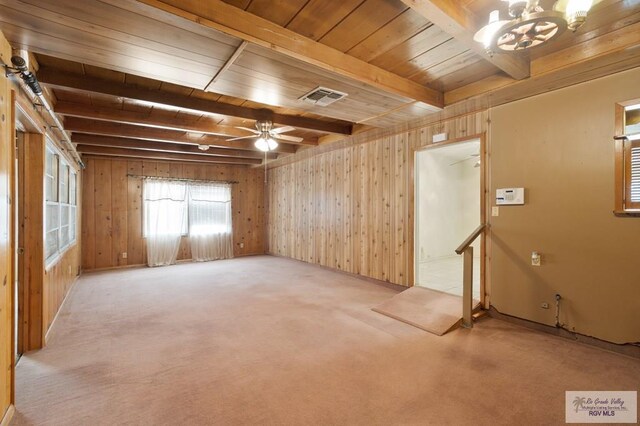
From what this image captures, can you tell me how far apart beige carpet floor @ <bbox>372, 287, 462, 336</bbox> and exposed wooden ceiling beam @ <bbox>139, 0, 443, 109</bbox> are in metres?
2.42

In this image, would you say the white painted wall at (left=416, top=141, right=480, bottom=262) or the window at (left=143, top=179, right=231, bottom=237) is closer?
the white painted wall at (left=416, top=141, right=480, bottom=262)

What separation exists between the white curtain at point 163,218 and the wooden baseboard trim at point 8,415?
526 centimetres

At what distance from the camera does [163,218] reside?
6.91 m

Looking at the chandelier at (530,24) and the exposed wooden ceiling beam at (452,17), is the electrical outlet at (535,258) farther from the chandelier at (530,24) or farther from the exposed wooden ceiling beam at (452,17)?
the chandelier at (530,24)

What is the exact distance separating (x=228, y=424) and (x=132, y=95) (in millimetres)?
3217

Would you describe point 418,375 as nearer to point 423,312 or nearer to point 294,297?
point 423,312

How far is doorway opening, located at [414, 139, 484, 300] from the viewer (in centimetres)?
590

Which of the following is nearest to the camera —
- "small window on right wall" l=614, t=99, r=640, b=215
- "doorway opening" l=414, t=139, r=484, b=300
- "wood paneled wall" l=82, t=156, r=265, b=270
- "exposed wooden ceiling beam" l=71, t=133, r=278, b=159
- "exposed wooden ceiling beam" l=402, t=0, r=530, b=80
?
"exposed wooden ceiling beam" l=402, t=0, r=530, b=80

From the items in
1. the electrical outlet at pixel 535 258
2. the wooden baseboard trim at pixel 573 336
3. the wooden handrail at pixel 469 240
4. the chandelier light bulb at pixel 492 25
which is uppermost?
the chandelier light bulb at pixel 492 25

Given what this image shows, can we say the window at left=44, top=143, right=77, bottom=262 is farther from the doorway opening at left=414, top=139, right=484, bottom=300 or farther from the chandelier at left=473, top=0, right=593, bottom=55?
the doorway opening at left=414, top=139, right=484, bottom=300

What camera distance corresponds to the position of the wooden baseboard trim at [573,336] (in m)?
2.49

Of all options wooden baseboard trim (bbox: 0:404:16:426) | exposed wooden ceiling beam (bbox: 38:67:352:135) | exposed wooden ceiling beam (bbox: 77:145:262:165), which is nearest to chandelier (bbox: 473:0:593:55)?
exposed wooden ceiling beam (bbox: 38:67:352:135)

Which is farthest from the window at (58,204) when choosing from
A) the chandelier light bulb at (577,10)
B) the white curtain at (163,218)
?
the chandelier light bulb at (577,10)

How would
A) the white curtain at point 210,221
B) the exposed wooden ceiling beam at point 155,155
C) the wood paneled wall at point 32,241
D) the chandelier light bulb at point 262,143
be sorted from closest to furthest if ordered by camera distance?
1. the wood paneled wall at point 32,241
2. the chandelier light bulb at point 262,143
3. the exposed wooden ceiling beam at point 155,155
4. the white curtain at point 210,221
